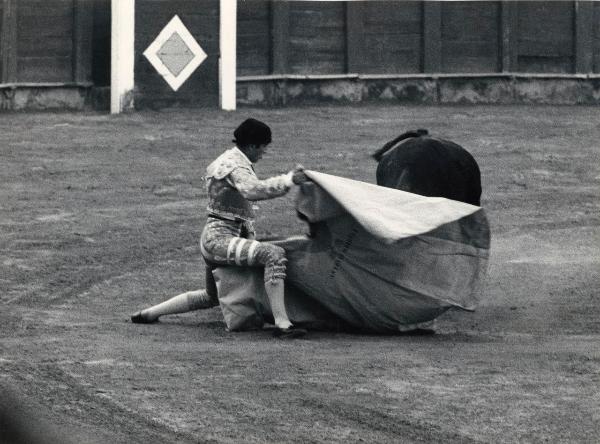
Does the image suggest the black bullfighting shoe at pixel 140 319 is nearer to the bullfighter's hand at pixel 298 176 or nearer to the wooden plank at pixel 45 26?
the bullfighter's hand at pixel 298 176

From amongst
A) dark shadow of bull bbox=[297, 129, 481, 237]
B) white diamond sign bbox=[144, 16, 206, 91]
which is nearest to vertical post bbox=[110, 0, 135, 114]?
white diamond sign bbox=[144, 16, 206, 91]

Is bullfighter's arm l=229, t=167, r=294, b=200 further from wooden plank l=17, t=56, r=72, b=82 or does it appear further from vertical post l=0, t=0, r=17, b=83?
wooden plank l=17, t=56, r=72, b=82

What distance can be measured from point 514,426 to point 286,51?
12714 millimetres

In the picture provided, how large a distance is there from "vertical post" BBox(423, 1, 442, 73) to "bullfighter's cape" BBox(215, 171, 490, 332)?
10.7 meters

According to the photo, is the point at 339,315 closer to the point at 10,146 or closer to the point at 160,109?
the point at 10,146

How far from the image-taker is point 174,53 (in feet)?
54.2

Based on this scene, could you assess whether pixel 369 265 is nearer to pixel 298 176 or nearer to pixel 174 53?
pixel 298 176

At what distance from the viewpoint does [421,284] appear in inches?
305

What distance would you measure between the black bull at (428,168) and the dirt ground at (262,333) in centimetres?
74

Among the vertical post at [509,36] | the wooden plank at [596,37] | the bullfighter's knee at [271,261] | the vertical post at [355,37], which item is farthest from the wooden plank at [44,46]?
the bullfighter's knee at [271,261]

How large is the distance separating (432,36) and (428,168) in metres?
9.91

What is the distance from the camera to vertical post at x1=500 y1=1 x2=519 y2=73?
60.5 feet

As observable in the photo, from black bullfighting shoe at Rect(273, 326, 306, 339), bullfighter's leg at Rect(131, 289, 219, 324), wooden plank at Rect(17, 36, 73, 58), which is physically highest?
wooden plank at Rect(17, 36, 73, 58)

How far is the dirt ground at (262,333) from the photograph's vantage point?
5672 millimetres
